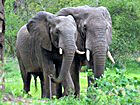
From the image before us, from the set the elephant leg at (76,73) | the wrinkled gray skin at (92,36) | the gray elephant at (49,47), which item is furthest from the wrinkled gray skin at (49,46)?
the wrinkled gray skin at (92,36)

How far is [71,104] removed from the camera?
607cm

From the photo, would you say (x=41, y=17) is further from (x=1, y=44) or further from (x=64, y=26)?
(x=1, y=44)

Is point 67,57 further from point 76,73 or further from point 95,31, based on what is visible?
point 76,73

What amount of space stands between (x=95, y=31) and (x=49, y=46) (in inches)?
40.1

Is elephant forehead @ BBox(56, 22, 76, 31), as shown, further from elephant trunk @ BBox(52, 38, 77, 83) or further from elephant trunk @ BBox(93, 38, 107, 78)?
elephant trunk @ BBox(93, 38, 107, 78)

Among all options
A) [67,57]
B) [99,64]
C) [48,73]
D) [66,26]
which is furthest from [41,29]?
[99,64]

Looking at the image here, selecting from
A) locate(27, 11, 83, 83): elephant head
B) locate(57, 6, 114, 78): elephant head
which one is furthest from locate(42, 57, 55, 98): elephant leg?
locate(57, 6, 114, 78): elephant head

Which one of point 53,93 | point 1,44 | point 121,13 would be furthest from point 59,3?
point 1,44

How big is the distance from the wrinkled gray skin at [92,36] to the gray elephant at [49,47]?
1.15 feet

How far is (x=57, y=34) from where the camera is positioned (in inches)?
392

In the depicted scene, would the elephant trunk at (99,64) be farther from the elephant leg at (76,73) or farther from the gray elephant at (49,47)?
the elephant leg at (76,73)

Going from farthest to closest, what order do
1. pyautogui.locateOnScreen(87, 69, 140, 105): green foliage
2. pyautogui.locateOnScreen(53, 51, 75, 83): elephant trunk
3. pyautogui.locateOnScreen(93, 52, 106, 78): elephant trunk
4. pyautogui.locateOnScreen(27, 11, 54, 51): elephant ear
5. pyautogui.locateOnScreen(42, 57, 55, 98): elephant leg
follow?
1. pyautogui.locateOnScreen(27, 11, 54, 51): elephant ear
2. pyautogui.locateOnScreen(42, 57, 55, 98): elephant leg
3. pyautogui.locateOnScreen(93, 52, 106, 78): elephant trunk
4. pyautogui.locateOnScreen(53, 51, 75, 83): elephant trunk
5. pyautogui.locateOnScreen(87, 69, 140, 105): green foliage

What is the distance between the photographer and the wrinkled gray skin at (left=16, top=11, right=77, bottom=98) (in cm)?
934

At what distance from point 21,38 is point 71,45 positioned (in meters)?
3.23
